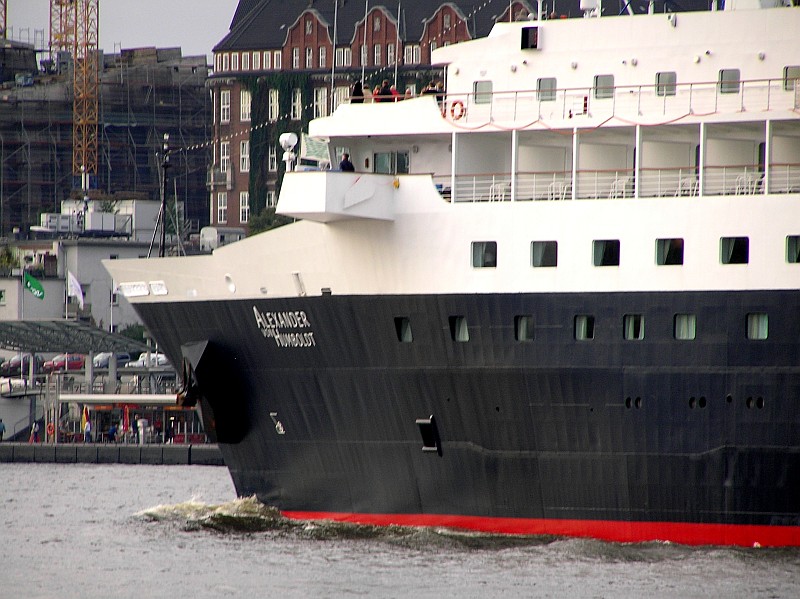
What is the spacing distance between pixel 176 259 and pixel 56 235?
77.9m

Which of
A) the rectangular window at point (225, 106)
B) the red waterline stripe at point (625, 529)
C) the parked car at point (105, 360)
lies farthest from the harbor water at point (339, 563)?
the rectangular window at point (225, 106)

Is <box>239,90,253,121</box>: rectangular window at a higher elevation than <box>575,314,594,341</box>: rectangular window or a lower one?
higher

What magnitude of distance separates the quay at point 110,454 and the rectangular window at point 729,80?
3210 cm

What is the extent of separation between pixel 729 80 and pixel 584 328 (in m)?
5.47

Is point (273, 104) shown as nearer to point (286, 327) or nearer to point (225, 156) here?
point (225, 156)

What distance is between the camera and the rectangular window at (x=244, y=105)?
368 ft

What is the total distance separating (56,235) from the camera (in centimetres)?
11000

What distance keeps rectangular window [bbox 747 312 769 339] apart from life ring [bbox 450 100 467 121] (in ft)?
23.0

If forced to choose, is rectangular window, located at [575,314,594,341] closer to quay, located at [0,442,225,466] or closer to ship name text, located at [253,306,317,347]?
ship name text, located at [253,306,317,347]

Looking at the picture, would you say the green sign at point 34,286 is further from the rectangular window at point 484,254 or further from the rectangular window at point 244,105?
the rectangular window at point 484,254

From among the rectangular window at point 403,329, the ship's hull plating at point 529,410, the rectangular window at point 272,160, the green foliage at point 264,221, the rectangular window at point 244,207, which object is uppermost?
the rectangular window at point 272,160

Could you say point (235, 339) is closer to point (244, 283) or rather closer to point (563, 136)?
point (244, 283)

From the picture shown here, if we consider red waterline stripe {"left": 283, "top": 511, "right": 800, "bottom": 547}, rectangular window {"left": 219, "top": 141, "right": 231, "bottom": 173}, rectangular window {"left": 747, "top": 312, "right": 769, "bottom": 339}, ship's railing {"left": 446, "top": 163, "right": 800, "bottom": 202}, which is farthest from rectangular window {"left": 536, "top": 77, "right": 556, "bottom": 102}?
rectangular window {"left": 219, "top": 141, "right": 231, "bottom": 173}

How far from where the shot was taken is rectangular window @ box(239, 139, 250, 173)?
370 feet
